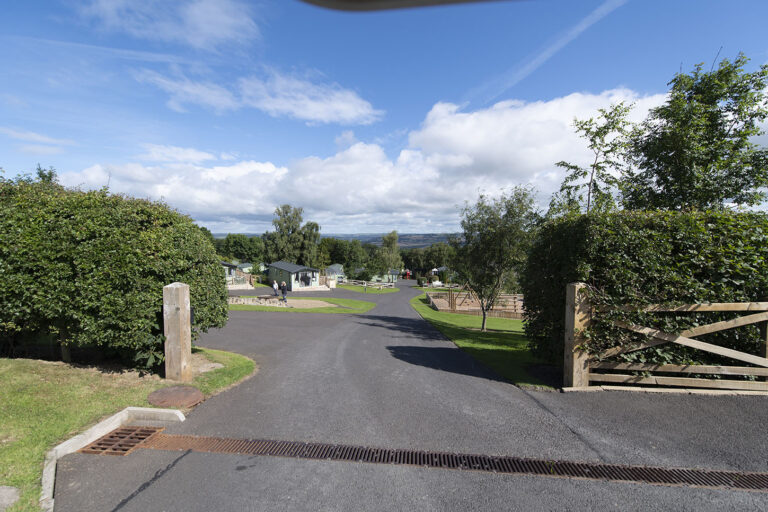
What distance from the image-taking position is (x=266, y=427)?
201 inches

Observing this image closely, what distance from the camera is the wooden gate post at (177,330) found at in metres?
6.64

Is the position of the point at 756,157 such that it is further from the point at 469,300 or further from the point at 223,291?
the point at 469,300

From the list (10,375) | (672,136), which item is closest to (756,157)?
(672,136)

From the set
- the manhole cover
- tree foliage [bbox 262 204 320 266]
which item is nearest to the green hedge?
the manhole cover

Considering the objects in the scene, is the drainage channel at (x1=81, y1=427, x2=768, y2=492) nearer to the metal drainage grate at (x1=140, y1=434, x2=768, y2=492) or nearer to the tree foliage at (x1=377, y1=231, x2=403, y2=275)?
the metal drainage grate at (x1=140, y1=434, x2=768, y2=492)

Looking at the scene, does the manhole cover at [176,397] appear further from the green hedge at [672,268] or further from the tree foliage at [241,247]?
the tree foliage at [241,247]

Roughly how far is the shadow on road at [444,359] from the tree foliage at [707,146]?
8.20 m

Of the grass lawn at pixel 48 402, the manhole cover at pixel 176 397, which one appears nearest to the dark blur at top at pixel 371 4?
the grass lawn at pixel 48 402

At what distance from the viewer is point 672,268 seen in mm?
6191

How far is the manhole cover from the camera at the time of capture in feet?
19.1

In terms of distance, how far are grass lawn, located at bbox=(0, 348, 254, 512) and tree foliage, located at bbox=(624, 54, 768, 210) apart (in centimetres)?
1445

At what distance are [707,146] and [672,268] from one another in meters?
9.15

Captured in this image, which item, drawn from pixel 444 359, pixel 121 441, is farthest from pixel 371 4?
pixel 444 359

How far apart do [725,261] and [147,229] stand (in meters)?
10.3
